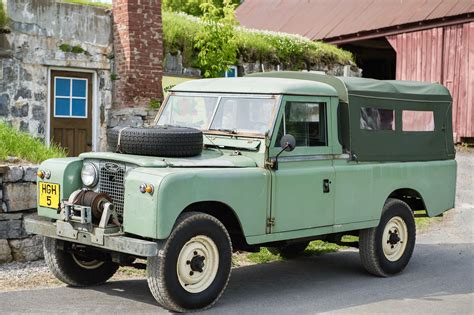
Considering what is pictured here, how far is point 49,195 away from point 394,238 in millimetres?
3793

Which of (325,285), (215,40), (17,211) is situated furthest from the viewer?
(215,40)

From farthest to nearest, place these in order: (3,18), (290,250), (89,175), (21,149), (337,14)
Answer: (337,14), (3,18), (290,250), (21,149), (89,175)

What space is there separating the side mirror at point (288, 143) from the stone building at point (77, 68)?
277 inches

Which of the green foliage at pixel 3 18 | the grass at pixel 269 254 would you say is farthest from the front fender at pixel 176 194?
the green foliage at pixel 3 18

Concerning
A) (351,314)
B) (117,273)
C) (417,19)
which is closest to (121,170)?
(117,273)

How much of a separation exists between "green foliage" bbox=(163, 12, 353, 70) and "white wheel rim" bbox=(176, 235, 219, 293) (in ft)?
29.0

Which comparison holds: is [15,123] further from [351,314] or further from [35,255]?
[351,314]

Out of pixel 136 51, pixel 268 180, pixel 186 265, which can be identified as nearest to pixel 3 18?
pixel 136 51

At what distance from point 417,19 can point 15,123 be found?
1245cm

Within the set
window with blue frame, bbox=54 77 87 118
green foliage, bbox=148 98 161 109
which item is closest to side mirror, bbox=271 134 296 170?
window with blue frame, bbox=54 77 87 118

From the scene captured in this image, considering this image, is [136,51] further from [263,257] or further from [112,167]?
[112,167]

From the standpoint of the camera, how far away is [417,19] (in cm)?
2105

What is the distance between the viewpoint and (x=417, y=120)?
29.1 ft

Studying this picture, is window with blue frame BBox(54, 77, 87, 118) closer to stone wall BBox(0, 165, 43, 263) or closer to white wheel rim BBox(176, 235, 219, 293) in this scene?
stone wall BBox(0, 165, 43, 263)
